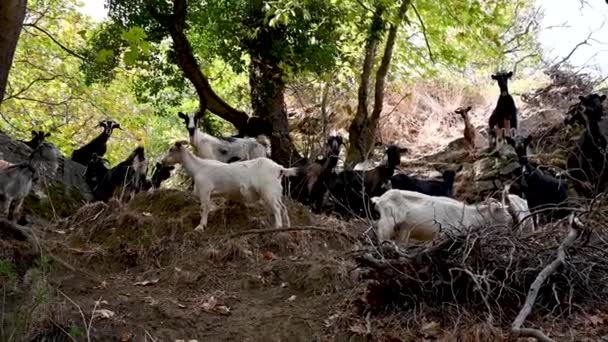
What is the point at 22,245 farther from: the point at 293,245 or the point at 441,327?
the point at 441,327

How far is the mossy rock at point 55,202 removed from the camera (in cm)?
949

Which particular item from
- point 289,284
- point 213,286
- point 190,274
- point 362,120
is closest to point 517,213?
point 289,284

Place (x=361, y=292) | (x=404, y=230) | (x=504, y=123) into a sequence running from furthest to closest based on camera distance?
1. (x=504, y=123)
2. (x=404, y=230)
3. (x=361, y=292)

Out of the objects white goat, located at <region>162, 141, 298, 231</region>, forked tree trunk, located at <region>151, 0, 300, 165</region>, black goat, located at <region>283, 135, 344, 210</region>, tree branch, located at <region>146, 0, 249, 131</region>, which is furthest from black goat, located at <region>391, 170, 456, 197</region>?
white goat, located at <region>162, 141, 298, 231</region>

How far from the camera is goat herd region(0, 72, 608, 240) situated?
275 inches

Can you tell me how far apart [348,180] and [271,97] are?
248 centimetres

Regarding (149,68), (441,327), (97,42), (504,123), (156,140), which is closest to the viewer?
(441,327)

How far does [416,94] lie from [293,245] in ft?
41.9

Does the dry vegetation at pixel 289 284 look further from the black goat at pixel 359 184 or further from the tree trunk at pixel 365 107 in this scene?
the tree trunk at pixel 365 107

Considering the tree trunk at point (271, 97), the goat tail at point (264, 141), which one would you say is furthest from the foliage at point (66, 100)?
the goat tail at point (264, 141)

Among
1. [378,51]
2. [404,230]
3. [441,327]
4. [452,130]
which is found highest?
[378,51]

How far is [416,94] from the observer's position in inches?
768

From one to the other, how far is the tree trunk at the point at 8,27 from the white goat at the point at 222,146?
18.7ft

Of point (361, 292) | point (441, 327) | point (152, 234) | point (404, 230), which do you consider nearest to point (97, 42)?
point (152, 234)
